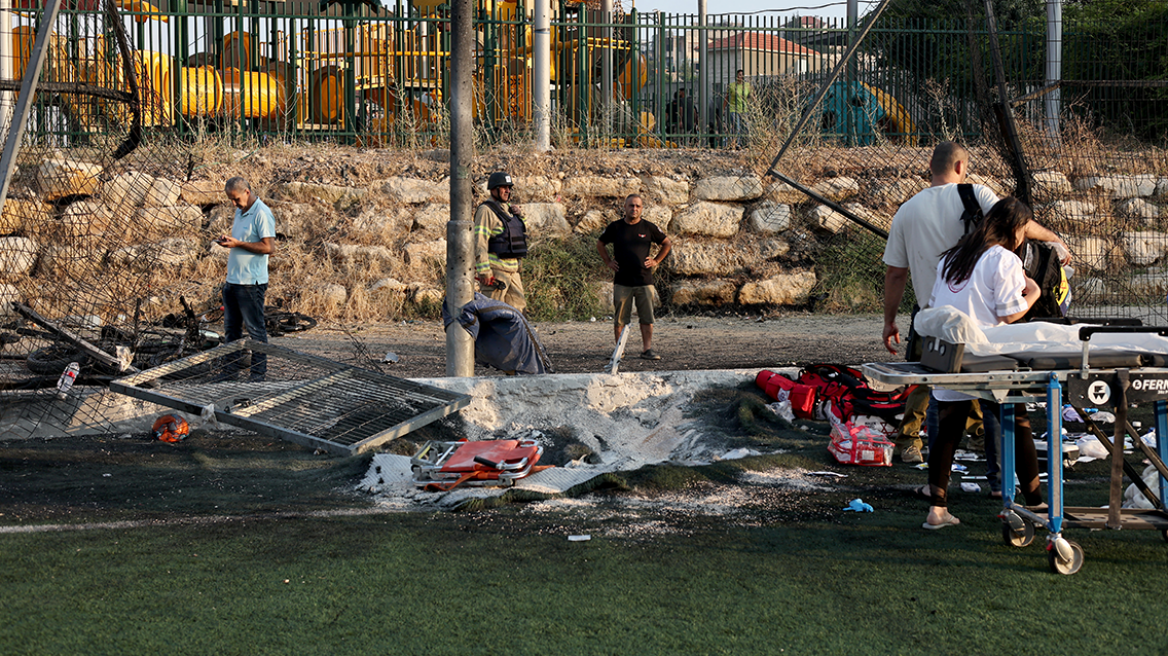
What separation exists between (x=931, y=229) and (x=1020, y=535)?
A: 6.16ft

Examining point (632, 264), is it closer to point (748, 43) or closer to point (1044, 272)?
point (1044, 272)

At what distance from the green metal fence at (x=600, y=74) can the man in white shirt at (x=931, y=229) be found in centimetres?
907

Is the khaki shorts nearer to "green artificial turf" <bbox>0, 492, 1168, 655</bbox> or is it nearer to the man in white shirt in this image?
the man in white shirt

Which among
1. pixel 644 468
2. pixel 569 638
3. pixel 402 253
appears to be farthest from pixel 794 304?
pixel 569 638

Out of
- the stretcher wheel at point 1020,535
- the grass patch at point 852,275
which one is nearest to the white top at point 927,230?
the stretcher wheel at point 1020,535

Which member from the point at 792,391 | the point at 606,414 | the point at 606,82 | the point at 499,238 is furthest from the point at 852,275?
the point at 606,414

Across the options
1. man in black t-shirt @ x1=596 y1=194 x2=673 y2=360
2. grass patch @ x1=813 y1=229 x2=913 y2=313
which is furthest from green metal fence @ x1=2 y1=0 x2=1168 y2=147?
man in black t-shirt @ x1=596 y1=194 x2=673 y2=360

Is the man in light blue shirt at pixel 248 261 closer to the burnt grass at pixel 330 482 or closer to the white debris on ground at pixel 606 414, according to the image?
the burnt grass at pixel 330 482

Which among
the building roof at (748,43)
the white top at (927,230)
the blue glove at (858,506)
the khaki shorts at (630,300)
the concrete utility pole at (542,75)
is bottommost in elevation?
the blue glove at (858,506)

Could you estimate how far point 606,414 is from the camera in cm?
749

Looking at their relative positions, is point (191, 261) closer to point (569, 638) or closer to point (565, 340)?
point (565, 340)

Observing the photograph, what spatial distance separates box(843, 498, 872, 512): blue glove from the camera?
534cm

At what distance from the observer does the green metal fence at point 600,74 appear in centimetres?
1424

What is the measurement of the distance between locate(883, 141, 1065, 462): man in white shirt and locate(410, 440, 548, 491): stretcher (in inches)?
84.3
